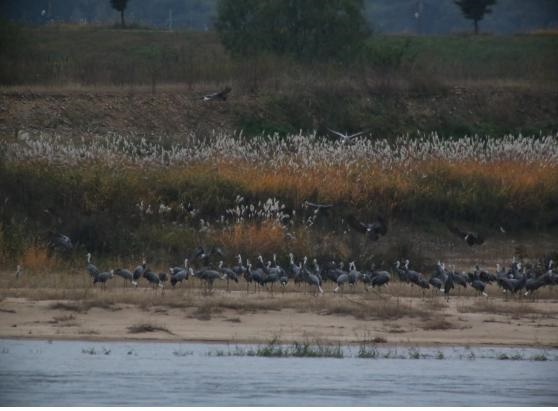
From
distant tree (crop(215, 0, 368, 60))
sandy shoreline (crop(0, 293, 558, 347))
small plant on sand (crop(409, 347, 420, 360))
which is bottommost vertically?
sandy shoreline (crop(0, 293, 558, 347))

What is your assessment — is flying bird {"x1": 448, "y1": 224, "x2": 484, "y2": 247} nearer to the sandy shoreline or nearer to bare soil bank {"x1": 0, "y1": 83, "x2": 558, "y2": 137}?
the sandy shoreline

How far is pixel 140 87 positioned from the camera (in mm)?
38531

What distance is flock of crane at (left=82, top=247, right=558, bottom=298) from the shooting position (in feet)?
73.8

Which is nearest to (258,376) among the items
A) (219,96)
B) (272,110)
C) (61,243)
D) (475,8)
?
(61,243)

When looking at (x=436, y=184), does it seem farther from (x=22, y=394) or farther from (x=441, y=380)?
(x=22, y=394)

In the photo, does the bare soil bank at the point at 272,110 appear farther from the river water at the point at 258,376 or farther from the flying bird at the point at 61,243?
the river water at the point at 258,376

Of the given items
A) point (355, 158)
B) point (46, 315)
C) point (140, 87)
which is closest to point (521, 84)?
point (140, 87)

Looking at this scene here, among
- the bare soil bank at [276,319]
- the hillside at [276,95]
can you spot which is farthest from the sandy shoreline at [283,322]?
the hillside at [276,95]

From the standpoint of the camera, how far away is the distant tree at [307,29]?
4553 cm

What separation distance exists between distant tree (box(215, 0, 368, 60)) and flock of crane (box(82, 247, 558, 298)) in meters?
21.9

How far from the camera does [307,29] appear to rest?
4578 cm

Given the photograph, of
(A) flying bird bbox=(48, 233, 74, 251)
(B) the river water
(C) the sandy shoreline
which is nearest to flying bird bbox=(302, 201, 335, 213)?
(A) flying bird bbox=(48, 233, 74, 251)

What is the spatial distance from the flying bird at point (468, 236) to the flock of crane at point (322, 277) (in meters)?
4.05

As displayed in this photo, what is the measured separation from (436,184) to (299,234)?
420cm
